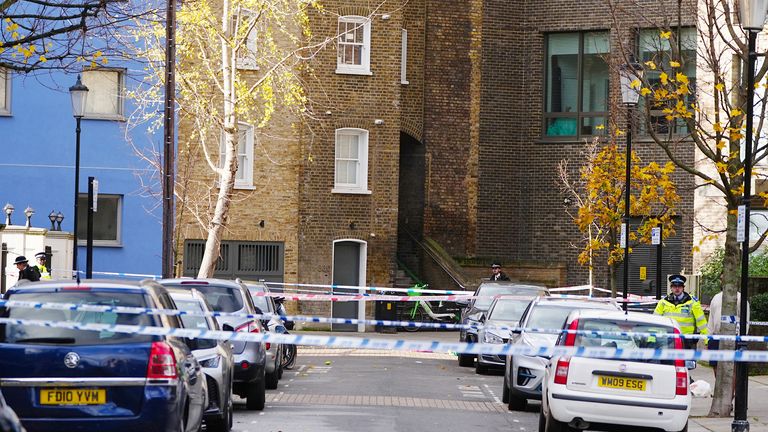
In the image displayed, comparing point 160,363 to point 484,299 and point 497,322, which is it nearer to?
point 497,322

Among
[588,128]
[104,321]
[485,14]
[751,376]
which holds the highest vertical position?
[485,14]

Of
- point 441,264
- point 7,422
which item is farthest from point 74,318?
point 441,264

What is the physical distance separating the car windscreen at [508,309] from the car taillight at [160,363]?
13131 mm

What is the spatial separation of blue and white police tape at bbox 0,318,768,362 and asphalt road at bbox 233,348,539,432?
2211 mm

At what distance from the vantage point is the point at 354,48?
38000mm

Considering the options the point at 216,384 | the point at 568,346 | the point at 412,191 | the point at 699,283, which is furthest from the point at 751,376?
the point at 412,191

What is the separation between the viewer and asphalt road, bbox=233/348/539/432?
50.5ft

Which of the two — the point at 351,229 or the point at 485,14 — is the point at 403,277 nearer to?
the point at 351,229

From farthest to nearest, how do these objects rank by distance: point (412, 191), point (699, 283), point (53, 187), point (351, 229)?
point (412, 191) < point (351, 229) < point (53, 187) < point (699, 283)

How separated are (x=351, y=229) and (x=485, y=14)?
25.6ft

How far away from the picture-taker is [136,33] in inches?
1188

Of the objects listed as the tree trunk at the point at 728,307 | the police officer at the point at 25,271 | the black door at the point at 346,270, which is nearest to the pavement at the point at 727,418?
the tree trunk at the point at 728,307

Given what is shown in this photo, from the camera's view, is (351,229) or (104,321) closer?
(104,321)

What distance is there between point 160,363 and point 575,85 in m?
30.3
